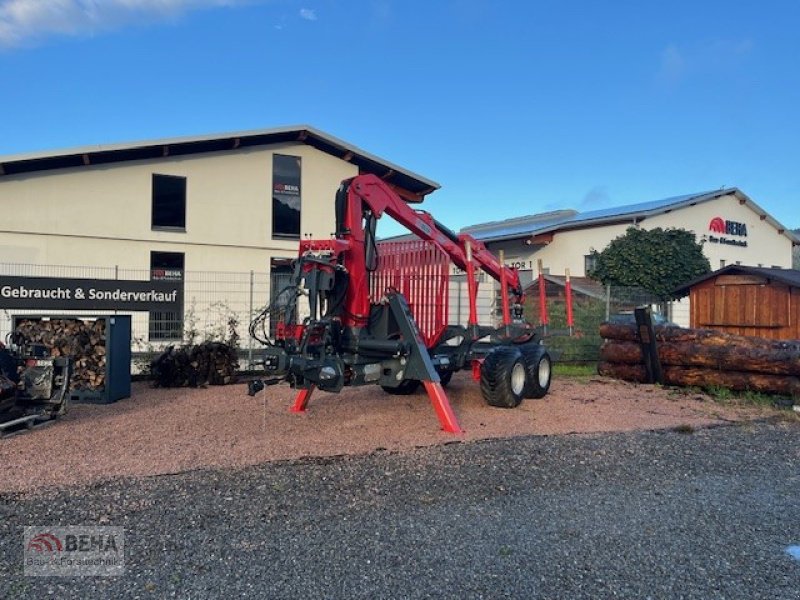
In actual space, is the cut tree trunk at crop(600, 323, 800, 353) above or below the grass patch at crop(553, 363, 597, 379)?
above

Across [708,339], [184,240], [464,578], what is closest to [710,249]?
[708,339]

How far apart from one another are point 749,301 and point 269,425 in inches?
546

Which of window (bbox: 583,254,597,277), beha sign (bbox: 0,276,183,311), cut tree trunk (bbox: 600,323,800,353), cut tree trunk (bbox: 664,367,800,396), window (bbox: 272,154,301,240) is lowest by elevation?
cut tree trunk (bbox: 664,367,800,396)

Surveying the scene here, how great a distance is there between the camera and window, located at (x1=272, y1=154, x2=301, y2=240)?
67.9 ft

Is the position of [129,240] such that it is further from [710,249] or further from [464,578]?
[710,249]

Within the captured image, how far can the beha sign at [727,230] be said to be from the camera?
→ 32969 mm

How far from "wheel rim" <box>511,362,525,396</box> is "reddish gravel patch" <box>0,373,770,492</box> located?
30 centimetres

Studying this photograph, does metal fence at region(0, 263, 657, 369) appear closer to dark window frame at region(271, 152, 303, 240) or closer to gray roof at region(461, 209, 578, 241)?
dark window frame at region(271, 152, 303, 240)

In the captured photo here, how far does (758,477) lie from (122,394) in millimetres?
8755

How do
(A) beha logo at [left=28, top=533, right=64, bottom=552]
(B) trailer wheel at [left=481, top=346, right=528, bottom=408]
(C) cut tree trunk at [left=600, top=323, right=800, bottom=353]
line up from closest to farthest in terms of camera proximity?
(A) beha logo at [left=28, top=533, right=64, bottom=552]
(B) trailer wheel at [left=481, top=346, right=528, bottom=408]
(C) cut tree trunk at [left=600, top=323, right=800, bottom=353]

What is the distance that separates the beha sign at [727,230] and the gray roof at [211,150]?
17.5 meters

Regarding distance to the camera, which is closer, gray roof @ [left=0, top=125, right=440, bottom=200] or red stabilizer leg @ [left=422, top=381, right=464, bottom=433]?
red stabilizer leg @ [left=422, top=381, right=464, bottom=433]

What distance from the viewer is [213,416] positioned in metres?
8.85

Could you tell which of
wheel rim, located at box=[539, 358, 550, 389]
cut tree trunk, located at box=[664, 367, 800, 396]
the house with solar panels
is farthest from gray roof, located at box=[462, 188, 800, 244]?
wheel rim, located at box=[539, 358, 550, 389]
